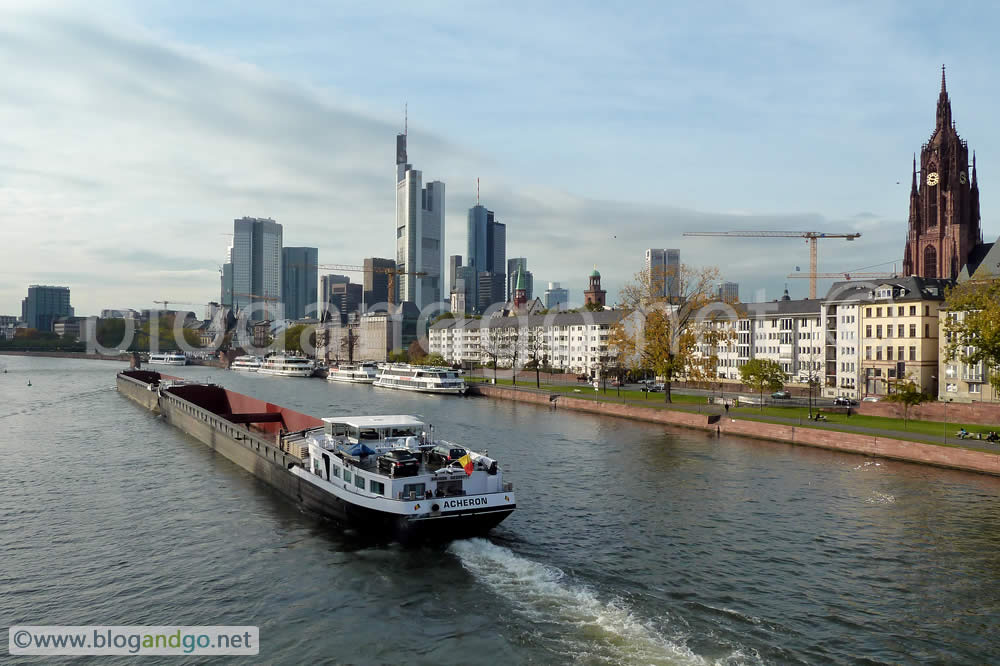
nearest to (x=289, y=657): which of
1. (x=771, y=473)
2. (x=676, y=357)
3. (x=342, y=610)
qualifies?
(x=342, y=610)

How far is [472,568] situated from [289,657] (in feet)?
34.3

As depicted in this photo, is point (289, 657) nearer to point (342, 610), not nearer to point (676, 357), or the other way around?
point (342, 610)

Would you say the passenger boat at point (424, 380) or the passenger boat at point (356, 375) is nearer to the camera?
the passenger boat at point (424, 380)

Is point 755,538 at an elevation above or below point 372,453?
below

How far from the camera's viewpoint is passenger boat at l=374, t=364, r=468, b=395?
140688 mm

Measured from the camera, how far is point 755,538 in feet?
119

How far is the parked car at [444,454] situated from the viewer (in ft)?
129

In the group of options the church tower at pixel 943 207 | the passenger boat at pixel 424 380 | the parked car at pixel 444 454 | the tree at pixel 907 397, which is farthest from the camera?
the church tower at pixel 943 207

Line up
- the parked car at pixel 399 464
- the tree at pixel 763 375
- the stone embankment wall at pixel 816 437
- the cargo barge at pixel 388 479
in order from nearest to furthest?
the cargo barge at pixel 388 479, the parked car at pixel 399 464, the stone embankment wall at pixel 816 437, the tree at pixel 763 375

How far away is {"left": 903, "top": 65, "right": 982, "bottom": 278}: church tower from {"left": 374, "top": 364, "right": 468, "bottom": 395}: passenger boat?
5157 inches

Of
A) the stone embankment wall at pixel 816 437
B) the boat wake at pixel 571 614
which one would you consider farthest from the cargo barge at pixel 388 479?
the stone embankment wall at pixel 816 437

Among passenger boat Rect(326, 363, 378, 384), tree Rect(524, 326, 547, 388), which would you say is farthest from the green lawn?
passenger boat Rect(326, 363, 378, 384)

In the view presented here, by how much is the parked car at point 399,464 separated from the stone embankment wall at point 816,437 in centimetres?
4684

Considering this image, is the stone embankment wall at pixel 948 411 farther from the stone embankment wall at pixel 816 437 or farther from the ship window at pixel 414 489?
the ship window at pixel 414 489
